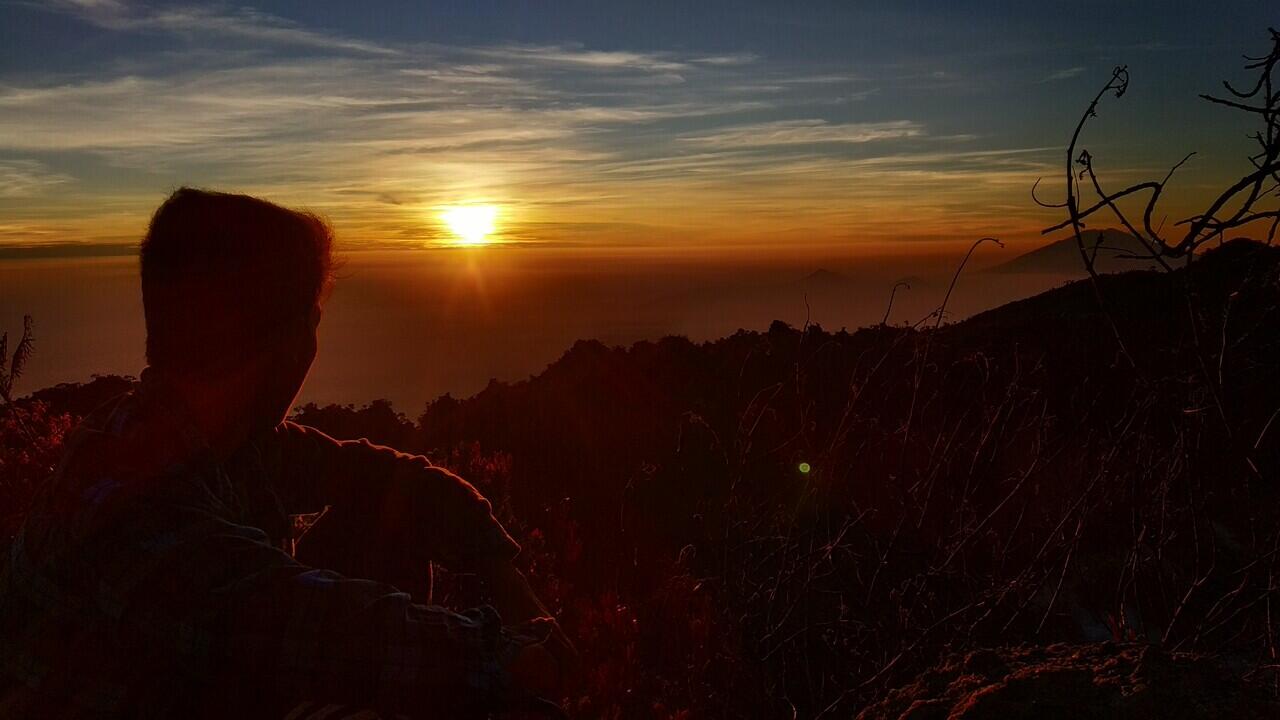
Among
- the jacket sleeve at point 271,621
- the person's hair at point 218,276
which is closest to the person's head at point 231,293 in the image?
the person's hair at point 218,276

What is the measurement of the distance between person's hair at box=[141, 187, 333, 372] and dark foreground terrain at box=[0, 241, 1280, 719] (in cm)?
124

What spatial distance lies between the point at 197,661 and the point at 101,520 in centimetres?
31

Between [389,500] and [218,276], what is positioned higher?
[218,276]

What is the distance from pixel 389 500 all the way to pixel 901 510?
4841mm

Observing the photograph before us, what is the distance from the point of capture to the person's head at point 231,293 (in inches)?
71.1

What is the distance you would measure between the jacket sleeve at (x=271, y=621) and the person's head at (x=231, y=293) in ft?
1.37

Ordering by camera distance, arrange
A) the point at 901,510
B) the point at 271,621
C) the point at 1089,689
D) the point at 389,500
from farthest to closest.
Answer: the point at 901,510
the point at 389,500
the point at 1089,689
the point at 271,621

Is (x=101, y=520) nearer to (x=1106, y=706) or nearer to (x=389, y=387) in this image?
(x=1106, y=706)

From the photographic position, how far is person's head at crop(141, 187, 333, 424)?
1.80 meters

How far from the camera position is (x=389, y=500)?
8.07ft

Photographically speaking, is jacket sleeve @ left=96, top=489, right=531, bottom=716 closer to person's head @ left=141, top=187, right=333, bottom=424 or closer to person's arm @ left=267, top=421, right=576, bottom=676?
person's head @ left=141, top=187, right=333, bottom=424

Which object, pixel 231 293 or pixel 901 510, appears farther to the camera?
pixel 901 510

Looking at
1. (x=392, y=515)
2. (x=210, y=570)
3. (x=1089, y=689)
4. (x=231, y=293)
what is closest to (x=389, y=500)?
(x=392, y=515)

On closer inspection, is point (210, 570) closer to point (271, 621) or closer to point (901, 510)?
point (271, 621)
